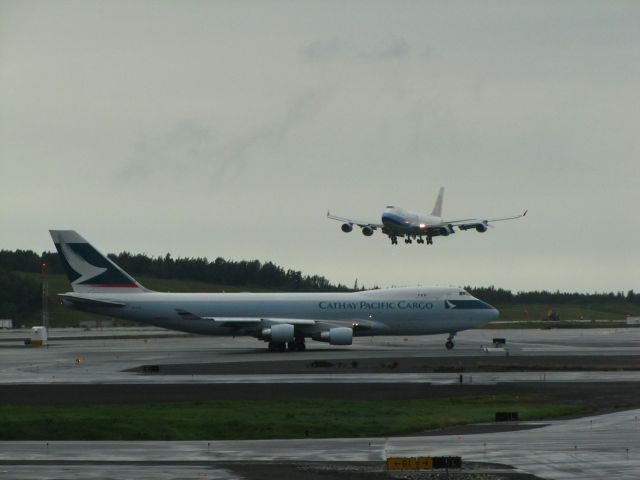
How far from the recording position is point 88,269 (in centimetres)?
8250

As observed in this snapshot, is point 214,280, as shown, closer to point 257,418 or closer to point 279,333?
point 279,333

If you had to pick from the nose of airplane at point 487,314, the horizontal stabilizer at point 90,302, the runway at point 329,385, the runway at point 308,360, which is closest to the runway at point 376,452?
the runway at point 329,385

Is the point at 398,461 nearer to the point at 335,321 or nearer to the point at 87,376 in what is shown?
the point at 87,376

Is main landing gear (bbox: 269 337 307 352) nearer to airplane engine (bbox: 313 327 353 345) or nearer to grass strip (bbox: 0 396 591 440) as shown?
airplane engine (bbox: 313 327 353 345)

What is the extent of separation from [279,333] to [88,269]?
50.3 feet

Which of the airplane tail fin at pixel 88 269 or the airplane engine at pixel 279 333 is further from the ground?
the airplane tail fin at pixel 88 269

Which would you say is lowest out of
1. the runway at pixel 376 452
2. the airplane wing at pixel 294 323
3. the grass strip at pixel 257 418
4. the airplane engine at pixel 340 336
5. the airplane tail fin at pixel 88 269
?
the runway at pixel 376 452

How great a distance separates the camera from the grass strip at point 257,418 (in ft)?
106

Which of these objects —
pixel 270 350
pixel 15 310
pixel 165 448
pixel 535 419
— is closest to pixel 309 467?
pixel 165 448

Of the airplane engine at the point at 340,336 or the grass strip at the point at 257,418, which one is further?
the airplane engine at the point at 340,336

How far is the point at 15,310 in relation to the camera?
15862 centimetres

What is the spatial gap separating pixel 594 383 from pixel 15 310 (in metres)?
123

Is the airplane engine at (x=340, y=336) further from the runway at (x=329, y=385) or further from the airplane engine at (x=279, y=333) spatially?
the airplane engine at (x=279, y=333)

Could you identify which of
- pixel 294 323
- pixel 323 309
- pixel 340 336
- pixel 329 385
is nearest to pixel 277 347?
pixel 294 323
